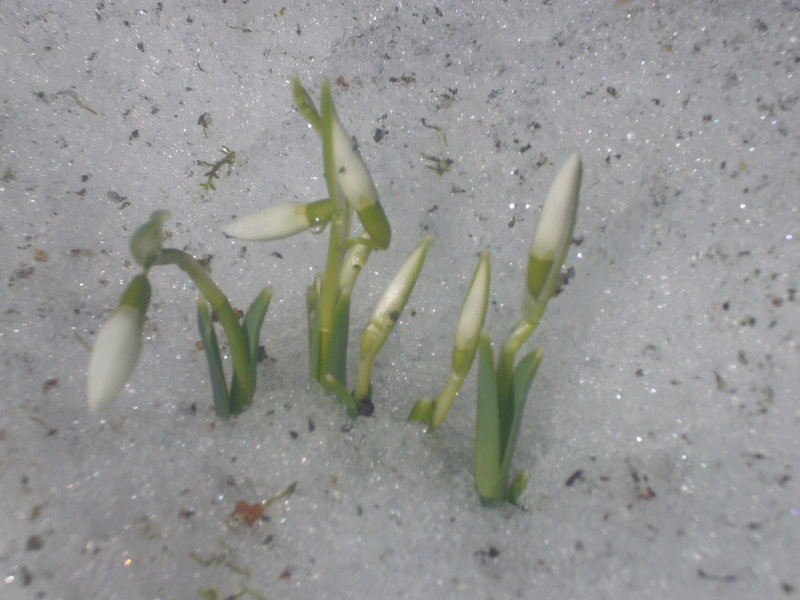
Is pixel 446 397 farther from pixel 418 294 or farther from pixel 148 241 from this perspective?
pixel 148 241

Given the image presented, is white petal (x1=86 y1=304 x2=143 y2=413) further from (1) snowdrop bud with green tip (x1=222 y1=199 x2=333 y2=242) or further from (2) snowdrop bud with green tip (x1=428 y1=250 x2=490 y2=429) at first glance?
(2) snowdrop bud with green tip (x1=428 y1=250 x2=490 y2=429)

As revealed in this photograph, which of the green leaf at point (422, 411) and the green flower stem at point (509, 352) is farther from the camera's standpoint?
the green leaf at point (422, 411)

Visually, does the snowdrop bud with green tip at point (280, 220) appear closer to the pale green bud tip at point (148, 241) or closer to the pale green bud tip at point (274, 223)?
the pale green bud tip at point (274, 223)

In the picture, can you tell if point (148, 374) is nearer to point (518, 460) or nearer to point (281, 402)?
point (281, 402)

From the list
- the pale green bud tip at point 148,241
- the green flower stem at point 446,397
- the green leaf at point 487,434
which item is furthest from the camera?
the green flower stem at point 446,397

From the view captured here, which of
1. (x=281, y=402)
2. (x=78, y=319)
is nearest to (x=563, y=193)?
(x=281, y=402)

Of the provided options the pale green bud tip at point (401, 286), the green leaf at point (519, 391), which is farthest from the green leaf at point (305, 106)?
the green leaf at point (519, 391)

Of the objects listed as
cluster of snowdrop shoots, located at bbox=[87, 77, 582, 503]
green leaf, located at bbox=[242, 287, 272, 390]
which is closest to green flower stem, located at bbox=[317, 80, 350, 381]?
cluster of snowdrop shoots, located at bbox=[87, 77, 582, 503]

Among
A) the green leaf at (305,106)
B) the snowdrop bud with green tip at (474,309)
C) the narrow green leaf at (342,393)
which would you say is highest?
the green leaf at (305,106)
